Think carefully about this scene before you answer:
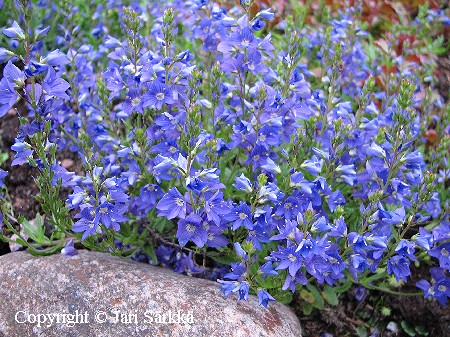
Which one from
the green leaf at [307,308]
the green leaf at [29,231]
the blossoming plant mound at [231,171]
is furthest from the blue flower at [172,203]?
the green leaf at [307,308]

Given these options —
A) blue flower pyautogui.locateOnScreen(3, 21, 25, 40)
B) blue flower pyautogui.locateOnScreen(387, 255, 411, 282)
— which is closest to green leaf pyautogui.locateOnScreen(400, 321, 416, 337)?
blue flower pyautogui.locateOnScreen(387, 255, 411, 282)

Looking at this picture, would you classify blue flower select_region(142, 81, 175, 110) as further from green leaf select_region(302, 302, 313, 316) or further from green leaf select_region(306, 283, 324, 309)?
green leaf select_region(302, 302, 313, 316)

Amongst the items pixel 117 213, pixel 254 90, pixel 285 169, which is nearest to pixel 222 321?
pixel 117 213

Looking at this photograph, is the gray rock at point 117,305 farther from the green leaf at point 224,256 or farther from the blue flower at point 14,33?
the blue flower at point 14,33

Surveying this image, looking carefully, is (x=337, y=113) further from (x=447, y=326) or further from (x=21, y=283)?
(x=21, y=283)

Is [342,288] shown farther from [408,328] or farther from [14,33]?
[14,33]

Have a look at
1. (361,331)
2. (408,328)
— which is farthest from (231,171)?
(408,328)
